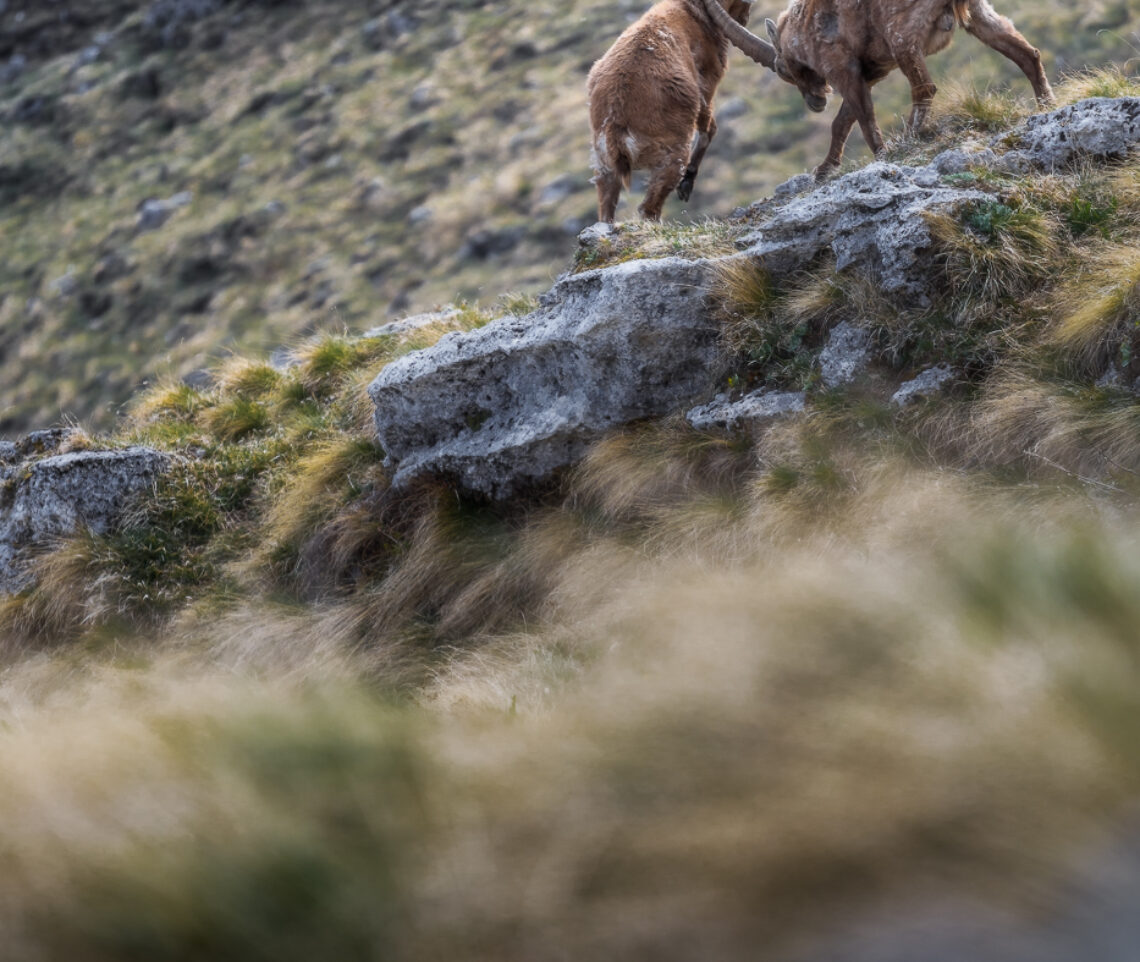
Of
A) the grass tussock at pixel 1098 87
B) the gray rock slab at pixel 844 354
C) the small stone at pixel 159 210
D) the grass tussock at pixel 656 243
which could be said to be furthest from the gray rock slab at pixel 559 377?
the small stone at pixel 159 210

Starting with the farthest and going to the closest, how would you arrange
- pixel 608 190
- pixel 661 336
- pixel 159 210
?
pixel 159 210
pixel 608 190
pixel 661 336

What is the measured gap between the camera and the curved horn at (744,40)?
8242 millimetres

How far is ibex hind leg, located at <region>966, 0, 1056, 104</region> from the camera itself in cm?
730

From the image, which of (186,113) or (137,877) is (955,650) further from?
(186,113)

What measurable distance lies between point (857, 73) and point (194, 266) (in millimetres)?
24705

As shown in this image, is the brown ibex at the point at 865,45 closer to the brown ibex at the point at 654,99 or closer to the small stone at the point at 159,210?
the brown ibex at the point at 654,99

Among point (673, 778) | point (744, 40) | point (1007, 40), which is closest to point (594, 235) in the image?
point (744, 40)

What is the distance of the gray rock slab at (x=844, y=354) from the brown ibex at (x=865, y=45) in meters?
2.89

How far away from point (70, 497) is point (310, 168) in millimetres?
25274

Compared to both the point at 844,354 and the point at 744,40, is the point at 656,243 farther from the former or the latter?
the point at 744,40

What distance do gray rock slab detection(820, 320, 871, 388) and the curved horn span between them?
3.63 m

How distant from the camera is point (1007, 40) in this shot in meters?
7.44

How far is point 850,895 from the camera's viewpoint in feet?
8.96

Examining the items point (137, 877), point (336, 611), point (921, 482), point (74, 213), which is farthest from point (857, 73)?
point (74, 213)
